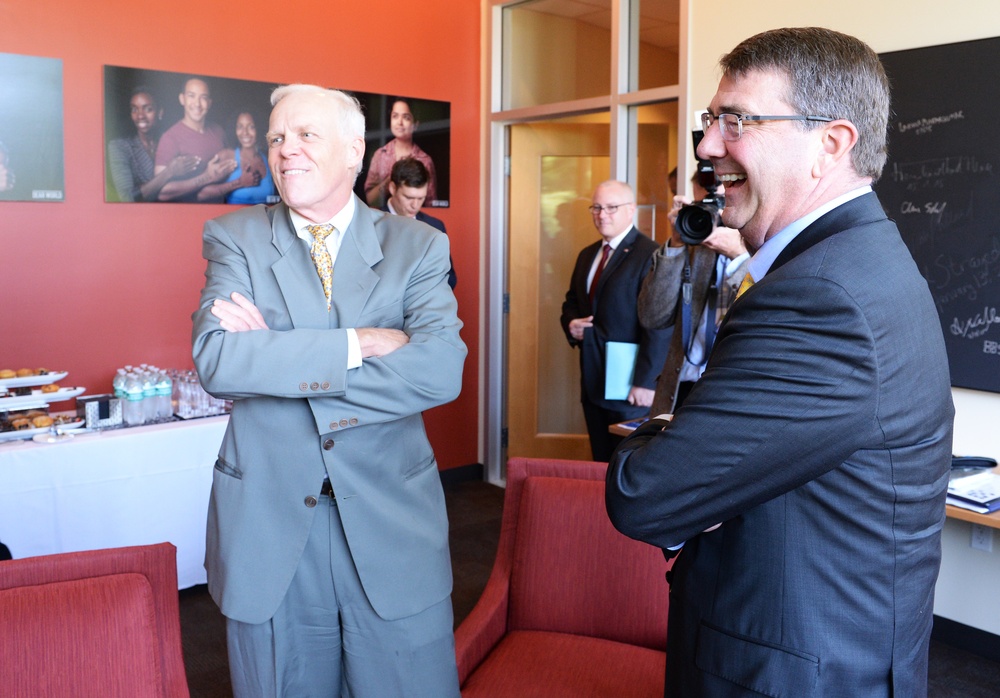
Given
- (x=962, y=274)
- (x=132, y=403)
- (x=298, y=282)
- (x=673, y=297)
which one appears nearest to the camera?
(x=298, y=282)

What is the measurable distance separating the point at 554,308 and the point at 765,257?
4843 millimetres

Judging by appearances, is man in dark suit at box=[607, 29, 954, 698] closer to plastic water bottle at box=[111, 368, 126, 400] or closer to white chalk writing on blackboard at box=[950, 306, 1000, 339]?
white chalk writing on blackboard at box=[950, 306, 1000, 339]

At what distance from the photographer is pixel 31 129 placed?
419cm

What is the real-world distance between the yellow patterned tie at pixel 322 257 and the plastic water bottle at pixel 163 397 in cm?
233

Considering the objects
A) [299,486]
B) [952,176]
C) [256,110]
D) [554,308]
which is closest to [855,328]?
[299,486]

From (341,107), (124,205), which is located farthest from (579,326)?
(341,107)

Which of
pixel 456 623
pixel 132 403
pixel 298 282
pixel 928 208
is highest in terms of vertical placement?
pixel 928 208

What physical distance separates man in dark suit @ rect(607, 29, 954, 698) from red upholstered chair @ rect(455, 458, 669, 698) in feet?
3.84

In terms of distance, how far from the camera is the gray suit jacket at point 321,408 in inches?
70.1

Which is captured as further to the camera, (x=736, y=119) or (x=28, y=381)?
(x=28, y=381)

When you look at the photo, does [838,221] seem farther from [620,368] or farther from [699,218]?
[620,368]

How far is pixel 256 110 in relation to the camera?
4.91 m

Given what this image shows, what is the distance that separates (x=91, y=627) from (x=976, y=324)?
3.27 m

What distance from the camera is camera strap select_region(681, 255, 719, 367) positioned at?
315 cm
